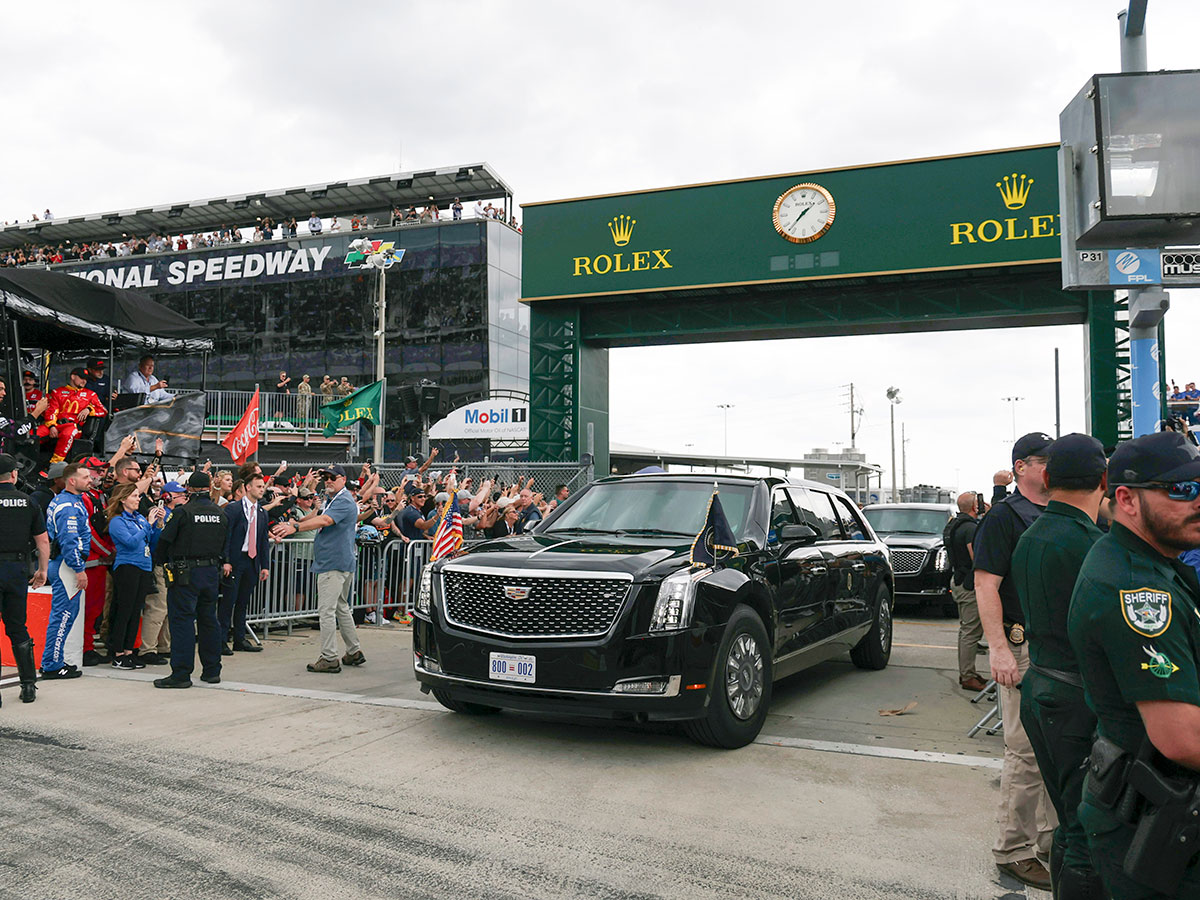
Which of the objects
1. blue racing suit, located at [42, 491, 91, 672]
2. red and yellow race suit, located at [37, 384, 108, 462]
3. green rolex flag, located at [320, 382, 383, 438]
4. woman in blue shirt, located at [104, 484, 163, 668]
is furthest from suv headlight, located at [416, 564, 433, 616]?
green rolex flag, located at [320, 382, 383, 438]

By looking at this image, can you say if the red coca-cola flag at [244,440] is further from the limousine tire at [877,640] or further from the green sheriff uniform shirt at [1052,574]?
the green sheriff uniform shirt at [1052,574]

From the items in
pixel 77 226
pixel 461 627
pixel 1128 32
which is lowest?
pixel 461 627

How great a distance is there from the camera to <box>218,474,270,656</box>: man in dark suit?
9531 mm

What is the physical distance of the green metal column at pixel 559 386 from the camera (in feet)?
84.4

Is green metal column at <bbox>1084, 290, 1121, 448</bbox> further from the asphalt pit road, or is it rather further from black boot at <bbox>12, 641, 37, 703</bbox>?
the asphalt pit road

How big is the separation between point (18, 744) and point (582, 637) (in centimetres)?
366

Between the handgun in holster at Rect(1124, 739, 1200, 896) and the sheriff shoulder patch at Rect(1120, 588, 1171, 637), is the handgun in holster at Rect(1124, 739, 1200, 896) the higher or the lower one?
the lower one

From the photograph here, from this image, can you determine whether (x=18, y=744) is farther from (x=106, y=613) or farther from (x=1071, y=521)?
(x=1071, y=521)

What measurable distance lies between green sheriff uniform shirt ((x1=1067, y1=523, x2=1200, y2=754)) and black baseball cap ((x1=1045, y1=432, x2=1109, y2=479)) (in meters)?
1.12

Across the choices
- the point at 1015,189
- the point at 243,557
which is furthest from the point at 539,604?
the point at 1015,189

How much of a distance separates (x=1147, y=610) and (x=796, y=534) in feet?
14.7

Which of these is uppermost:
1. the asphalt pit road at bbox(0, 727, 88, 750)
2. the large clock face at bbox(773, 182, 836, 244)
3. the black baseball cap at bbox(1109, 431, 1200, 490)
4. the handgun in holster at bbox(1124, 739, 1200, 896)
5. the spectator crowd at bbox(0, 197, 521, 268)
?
the spectator crowd at bbox(0, 197, 521, 268)

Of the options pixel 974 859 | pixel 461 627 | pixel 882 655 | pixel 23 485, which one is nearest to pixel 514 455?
pixel 23 485

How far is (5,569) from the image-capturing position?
713 centimetres
